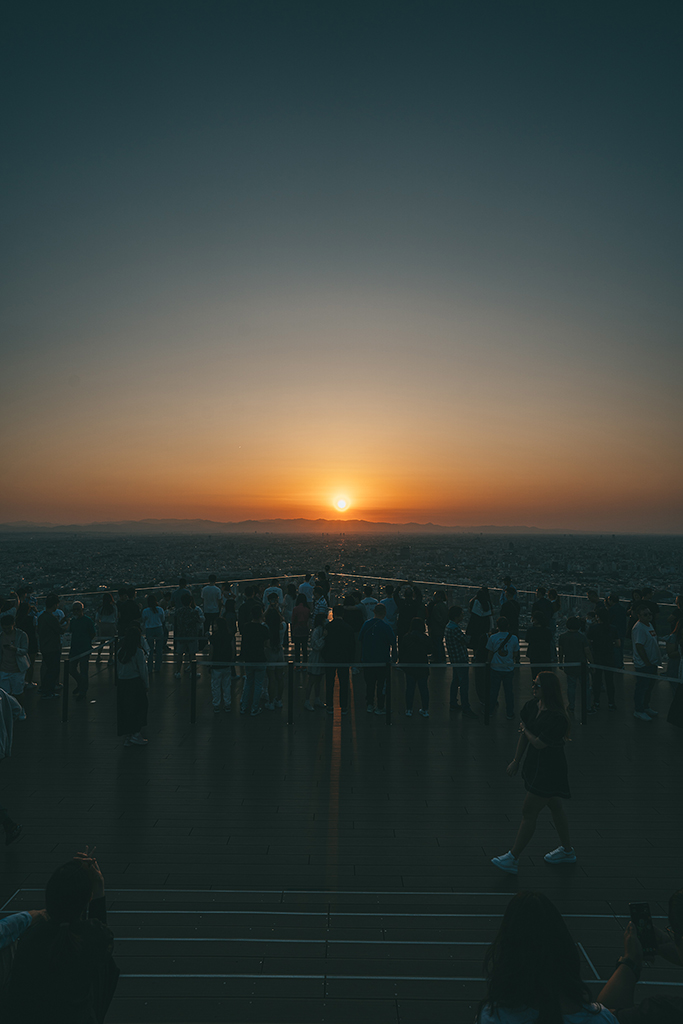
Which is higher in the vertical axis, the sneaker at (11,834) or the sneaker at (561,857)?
the sneaker at (11,834)

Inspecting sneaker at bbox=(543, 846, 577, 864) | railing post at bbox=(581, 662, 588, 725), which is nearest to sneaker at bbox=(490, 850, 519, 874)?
sneaker at bbox=(543, 846, 577, 864)

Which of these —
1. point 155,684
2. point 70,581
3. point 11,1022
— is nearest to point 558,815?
point 11,1022

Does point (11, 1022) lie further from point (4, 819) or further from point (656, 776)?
point (656, 776)

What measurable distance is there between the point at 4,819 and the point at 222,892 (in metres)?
2.23

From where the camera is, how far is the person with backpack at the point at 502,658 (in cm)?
964

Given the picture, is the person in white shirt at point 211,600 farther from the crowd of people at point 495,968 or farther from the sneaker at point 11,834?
the crowd of people at point 495,968

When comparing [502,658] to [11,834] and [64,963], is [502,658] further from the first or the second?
[64,963]

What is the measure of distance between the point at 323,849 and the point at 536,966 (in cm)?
380

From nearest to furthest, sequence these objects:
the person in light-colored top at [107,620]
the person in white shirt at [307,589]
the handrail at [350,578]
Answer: the person in light-colored top at [107,620] < the handrail at [350,578] < the person in white shirt at [307,589]

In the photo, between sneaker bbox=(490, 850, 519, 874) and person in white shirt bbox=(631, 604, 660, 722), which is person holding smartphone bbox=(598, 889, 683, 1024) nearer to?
sneaker bbox=(490, 850, 519, 874)

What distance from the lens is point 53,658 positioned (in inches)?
420

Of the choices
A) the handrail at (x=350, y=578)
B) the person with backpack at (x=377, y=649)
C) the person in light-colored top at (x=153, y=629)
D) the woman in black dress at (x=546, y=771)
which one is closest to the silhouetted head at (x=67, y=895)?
the woman in black dress at (x=546, y=771)

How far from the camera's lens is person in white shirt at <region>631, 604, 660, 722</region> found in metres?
9.55

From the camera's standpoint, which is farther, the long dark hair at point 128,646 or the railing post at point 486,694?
the railing post at point 486,694
